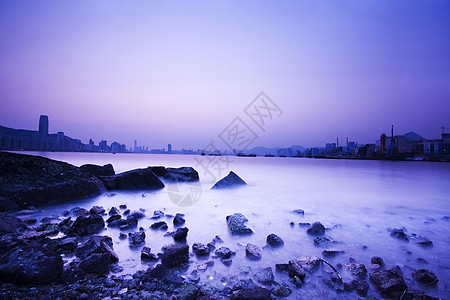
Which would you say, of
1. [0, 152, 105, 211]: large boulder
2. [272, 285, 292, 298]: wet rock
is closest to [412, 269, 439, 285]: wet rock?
[272, 285, 292, 298]: wet rock

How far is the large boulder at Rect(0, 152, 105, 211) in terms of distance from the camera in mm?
5677

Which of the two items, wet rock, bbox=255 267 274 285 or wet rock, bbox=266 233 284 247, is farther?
wet rock, bbox=266 233 284 247

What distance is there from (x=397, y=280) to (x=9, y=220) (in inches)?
250

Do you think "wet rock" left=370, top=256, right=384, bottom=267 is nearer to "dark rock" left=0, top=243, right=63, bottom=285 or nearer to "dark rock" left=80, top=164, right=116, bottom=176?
"dark rock" left=0, top=243, right=63, bottom=285

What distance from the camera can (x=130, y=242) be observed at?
3639mm

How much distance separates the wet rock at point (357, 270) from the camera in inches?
106

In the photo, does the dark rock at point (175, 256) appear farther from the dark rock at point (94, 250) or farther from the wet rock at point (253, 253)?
the wet rock at point (253, 253)

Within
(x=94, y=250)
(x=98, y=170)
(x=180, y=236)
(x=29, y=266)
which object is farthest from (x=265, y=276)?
(x=98, y=170)

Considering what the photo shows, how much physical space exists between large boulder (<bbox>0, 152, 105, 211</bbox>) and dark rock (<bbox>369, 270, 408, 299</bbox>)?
26.0 feet

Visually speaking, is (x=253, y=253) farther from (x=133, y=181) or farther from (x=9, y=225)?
(x=133, y=181)

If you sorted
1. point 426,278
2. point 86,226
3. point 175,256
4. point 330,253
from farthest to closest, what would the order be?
1. point 86,226
2. point 330,253
3. point 175,256
4. point 426,278

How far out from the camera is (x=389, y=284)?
2334 mm

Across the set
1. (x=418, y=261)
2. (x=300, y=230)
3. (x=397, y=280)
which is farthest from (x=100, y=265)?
(x=418, y=261)

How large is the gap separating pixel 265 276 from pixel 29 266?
8.96 feet
